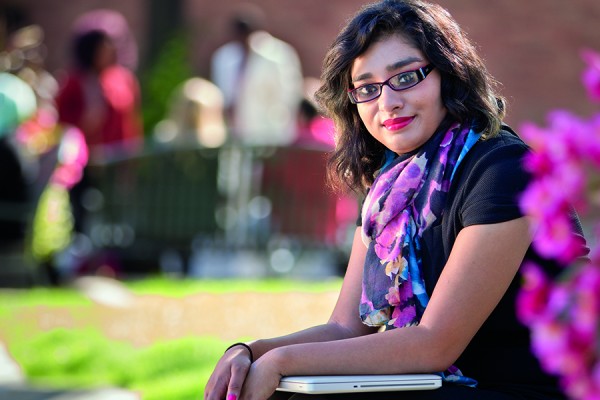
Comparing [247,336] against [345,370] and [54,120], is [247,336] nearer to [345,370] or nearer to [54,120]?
[345,370]

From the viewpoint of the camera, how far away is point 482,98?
110 inches

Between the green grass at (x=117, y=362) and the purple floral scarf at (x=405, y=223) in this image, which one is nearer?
the purple floral scarf at (x=405, y=223)

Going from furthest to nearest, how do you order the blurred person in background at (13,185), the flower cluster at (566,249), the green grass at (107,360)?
1. the blurred person in background at (13,185)
2. the green grass at (107,360)
3. the flower cluster at (566,249)

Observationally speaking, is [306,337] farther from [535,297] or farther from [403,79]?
[535,297]

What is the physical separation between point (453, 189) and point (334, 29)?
1104 centimetres

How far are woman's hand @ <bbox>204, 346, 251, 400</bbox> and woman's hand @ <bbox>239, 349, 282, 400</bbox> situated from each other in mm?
44

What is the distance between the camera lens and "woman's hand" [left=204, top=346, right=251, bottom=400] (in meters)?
2.63

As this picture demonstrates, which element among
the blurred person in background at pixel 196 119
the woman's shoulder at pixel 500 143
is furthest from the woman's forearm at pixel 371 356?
the blurred person in background at pixel 196 119

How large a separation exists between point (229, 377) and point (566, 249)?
1.44 m

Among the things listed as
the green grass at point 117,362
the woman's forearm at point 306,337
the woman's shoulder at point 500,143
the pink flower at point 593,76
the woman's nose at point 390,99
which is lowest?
the green grass at point 117,362

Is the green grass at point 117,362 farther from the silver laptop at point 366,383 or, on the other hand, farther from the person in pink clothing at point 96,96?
the person in pink clothing at point 96,96

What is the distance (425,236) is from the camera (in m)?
2.74

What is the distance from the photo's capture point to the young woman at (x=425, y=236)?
2.49 metres

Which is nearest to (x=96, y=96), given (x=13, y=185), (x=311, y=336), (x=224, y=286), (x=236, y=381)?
(x=13, y=185)
